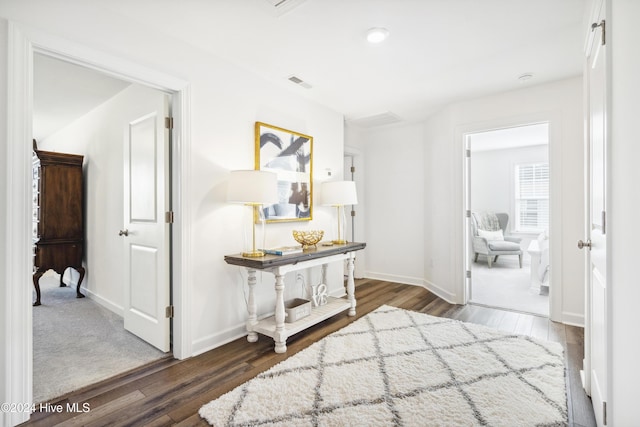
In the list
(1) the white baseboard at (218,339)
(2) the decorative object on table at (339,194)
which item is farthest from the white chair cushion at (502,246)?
(1) the white baseboard at (218,339)

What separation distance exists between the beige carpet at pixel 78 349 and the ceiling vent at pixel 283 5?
2581 mm

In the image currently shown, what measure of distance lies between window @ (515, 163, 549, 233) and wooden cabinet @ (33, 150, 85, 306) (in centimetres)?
779

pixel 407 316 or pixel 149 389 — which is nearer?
pixel 149 389

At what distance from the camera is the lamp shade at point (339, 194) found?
132 inches

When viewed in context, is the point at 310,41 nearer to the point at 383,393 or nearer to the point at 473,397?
the point at 383,393

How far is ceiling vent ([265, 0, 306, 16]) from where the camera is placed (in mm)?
1910

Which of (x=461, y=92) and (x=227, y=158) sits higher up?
(x=461, y=92)

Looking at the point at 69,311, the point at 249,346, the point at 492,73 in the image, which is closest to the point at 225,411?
the point at 249,346

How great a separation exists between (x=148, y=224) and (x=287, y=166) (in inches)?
54.0

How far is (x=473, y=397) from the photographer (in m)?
1.80

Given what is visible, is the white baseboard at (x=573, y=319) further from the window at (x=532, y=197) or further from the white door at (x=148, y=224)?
the window at (x=532, y=197)
